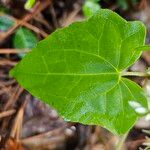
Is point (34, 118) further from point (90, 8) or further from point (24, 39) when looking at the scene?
point (90, 8)

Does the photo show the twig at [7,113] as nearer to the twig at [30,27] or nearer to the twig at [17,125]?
the twig at [17,125]

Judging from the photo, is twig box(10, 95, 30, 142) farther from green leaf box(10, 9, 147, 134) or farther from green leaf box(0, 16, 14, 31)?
green leaf box(10, 9, 147, 134)

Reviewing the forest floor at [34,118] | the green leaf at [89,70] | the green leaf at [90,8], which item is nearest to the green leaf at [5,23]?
the forest floor at [34,118]

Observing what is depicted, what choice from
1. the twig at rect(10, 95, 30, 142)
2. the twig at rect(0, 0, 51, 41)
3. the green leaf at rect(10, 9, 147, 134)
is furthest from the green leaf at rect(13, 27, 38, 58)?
the green leaf at rect(10, 9, 147, 134)

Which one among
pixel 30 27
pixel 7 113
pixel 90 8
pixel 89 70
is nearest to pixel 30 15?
pixel 30 27

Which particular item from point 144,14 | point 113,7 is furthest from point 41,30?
point 144,14

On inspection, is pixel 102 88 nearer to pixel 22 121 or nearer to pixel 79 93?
pixel 79 93
